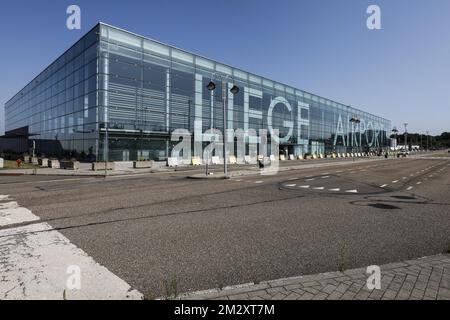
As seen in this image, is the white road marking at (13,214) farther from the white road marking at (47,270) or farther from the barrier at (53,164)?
the barrier at (53,164)

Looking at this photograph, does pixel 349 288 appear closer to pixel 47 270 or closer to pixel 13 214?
pixel 47 270

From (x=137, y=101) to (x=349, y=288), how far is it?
123ft

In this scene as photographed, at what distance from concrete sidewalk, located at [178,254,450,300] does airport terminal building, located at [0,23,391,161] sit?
812 inches

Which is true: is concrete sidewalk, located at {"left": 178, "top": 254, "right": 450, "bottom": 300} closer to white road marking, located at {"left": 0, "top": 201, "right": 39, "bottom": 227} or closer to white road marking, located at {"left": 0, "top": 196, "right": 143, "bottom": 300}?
white road marking, located at {"left": 0, "top": 196, "right": 143, "bottom": 300}

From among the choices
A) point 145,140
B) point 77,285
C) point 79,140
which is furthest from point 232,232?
point 79,140

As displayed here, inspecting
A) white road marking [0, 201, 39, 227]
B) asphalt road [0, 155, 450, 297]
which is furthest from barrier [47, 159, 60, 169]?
white road marking [0, 201, 39, 227]

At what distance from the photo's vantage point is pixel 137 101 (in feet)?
127

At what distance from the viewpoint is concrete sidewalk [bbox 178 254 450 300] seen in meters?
3.87

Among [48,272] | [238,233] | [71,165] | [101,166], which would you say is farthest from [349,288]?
[71,165]

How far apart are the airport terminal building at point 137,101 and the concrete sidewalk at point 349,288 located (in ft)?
67.7

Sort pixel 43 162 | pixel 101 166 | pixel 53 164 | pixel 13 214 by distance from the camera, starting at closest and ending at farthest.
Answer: pixel 13 214 → pixel 101 166 → pixel 53 164 → pixel 43 162

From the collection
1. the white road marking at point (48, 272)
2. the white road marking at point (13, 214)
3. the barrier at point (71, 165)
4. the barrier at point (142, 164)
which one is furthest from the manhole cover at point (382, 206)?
the barrier at point (71, 165)
